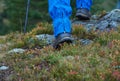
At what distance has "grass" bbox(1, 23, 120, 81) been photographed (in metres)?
6.14

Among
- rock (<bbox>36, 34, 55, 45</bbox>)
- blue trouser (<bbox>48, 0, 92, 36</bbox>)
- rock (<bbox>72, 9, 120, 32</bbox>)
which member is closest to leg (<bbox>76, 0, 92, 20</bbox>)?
rock (<bbox>72, 9, 120, 32</bbox>)

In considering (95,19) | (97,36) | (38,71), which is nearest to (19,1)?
(95,19)

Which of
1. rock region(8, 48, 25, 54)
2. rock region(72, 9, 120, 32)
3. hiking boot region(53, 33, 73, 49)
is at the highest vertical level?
hiking boot region(53, 33, 73, 49)

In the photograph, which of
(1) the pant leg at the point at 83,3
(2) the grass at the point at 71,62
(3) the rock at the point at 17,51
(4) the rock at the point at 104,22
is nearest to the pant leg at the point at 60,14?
(2) the grass at the point at 71,62

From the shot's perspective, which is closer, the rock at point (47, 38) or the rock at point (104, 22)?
the rock at point (47, 38)

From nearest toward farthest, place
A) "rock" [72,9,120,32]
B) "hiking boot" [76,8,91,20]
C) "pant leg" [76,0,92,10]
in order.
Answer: "rock" [72,9,120,32] < "pant leg" [76,0,92,10] < "hiking boot" [76,8,91,20]

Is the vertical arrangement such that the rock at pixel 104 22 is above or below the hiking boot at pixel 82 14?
below

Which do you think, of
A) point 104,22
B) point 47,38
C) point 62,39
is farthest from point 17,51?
point 104,22

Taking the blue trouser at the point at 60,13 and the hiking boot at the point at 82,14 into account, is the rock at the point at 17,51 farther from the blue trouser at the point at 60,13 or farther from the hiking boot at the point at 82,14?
the hiking boot at the point at 82,14

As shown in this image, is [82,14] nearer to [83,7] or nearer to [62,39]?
[83,7]

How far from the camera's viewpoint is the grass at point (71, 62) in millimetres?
6137

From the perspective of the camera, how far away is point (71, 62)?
6566 mm

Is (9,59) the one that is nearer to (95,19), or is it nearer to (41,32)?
(41,32)

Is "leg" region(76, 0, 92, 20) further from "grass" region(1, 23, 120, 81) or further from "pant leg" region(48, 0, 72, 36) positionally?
"pant leg" region(48, 0, 72, 36)
